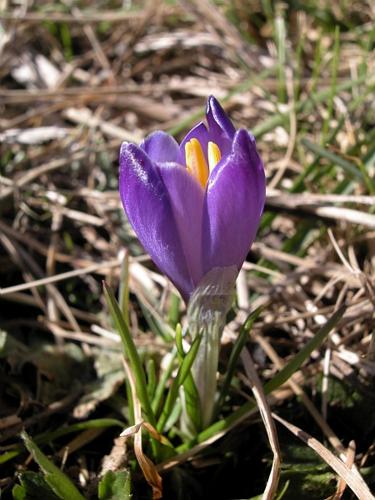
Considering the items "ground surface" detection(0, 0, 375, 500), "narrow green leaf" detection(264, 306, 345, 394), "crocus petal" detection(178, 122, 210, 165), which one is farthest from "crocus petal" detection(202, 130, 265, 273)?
"ground surface" detection(0, 0, 375, 500)

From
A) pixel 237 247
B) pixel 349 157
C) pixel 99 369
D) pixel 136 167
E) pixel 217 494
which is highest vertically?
pixel 136 167

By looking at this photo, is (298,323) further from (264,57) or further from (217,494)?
(264,57)

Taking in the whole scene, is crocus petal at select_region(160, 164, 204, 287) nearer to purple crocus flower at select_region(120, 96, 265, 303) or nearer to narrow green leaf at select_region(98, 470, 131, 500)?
purple crocus flower at select_region(120, 96, 265, 303)

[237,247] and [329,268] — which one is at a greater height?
[237,247]

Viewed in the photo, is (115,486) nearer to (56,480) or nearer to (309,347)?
(56,480)

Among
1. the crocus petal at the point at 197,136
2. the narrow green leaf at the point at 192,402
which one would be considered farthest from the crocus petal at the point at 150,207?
the narrow green leaf at the point at 192,402

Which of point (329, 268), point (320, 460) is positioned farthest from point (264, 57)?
point (320, 460)
